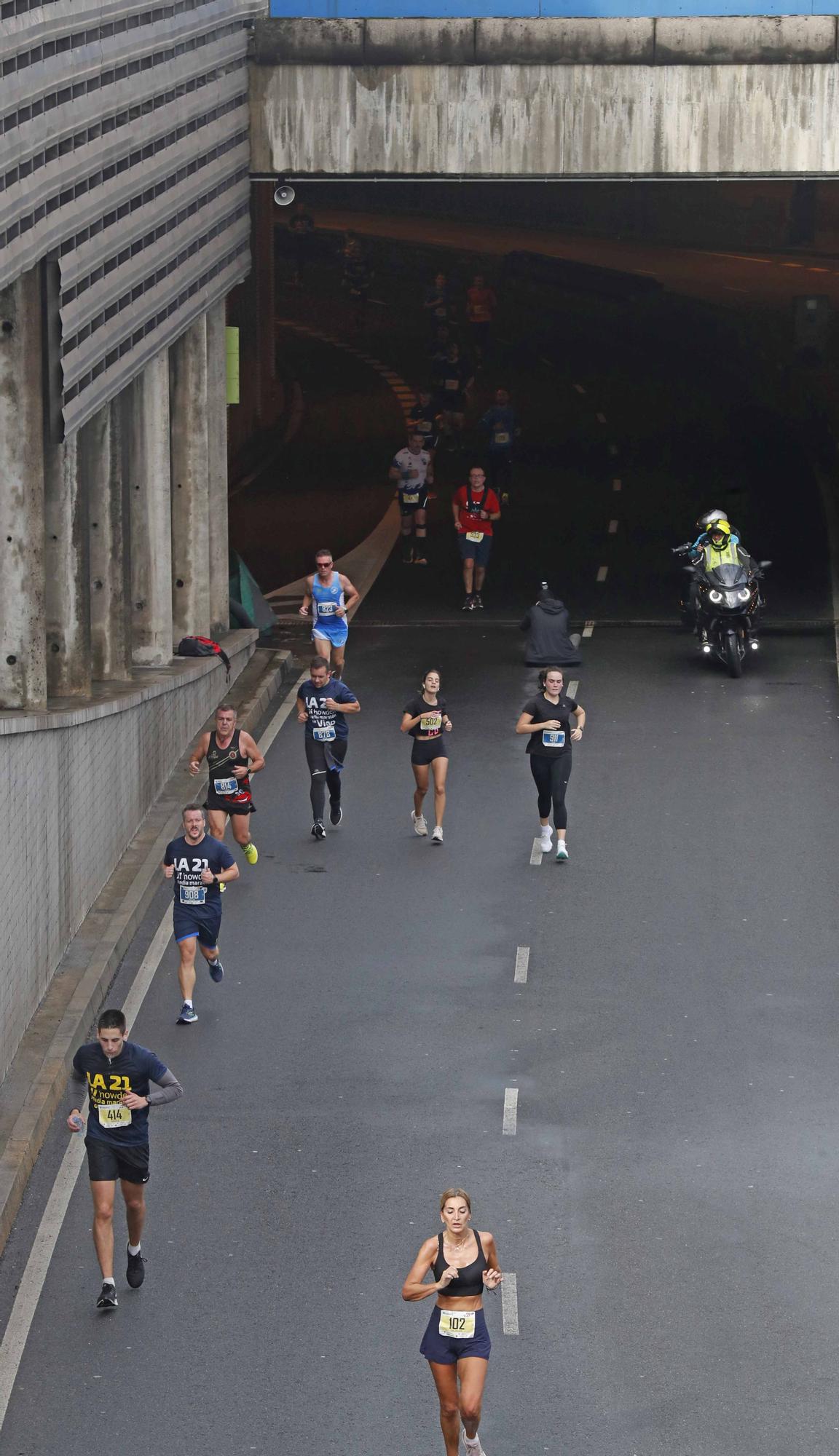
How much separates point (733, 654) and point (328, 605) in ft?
15.6

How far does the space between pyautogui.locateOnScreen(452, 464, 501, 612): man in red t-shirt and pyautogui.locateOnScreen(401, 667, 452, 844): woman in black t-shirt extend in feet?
26.5

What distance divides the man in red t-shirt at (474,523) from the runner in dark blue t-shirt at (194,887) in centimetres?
1239

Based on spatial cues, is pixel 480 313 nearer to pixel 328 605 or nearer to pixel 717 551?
pixel 717 551

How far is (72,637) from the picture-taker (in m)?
20.5

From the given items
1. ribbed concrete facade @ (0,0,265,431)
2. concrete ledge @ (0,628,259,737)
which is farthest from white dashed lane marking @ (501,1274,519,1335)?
ribbed concrete facade @ (0,0,265,431)

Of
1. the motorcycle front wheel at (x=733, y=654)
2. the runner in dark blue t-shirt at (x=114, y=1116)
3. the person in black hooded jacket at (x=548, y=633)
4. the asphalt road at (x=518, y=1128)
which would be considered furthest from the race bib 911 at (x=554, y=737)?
the runner in dark blue t-shirt at (x=114, y=1116)

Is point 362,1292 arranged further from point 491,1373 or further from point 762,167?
point 762,167

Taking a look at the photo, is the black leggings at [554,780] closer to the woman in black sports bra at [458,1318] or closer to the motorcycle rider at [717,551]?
the motorcycle rider at [717,551]

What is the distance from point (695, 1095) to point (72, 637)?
7389 millimetres

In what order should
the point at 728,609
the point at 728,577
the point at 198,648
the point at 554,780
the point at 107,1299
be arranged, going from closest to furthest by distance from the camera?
1. the point at 107,1299
2. the point at 554,780
3. the point at 198,648
4. the point at 728,609
5. the point at 728,577

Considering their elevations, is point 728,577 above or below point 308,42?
below

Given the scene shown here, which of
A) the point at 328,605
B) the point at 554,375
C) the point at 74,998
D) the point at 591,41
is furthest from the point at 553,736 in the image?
the point at 554,375

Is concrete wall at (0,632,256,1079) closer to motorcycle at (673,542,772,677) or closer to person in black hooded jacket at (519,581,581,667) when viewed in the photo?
person in black hooded jacket at (519,581,581,667)

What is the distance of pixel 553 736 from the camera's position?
67.6 ft
